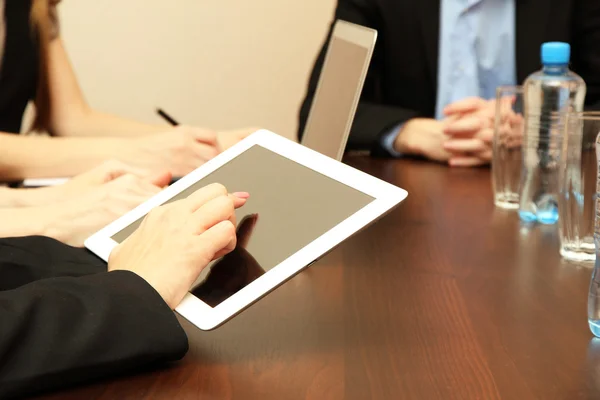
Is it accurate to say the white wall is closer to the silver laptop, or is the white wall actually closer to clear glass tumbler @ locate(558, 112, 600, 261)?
the silver laptop

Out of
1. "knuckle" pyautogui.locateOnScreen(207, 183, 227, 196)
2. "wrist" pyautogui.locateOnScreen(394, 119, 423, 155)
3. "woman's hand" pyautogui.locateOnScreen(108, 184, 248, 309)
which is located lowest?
"wrist" pyautogui.locateOnScreen(394, 119, 423, 155)

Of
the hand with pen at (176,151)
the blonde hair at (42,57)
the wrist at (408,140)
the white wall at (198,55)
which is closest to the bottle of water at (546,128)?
the wrist at (408,140)

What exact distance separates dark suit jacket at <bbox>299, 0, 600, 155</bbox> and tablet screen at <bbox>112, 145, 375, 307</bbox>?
925 mm

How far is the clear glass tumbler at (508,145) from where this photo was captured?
123 centimetres

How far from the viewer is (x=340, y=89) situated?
3.45 ft

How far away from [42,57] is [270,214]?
3.95 ft

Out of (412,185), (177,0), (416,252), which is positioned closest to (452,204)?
(412,185)

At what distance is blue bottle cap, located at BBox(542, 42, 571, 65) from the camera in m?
1.10

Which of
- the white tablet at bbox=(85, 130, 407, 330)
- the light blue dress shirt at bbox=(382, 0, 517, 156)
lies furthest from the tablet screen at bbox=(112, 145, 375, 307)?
the light blue dress shirt at bbox=(382, 0, 517, 156)

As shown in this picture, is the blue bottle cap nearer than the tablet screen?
No

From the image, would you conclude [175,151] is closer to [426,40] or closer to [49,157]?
[49,157]

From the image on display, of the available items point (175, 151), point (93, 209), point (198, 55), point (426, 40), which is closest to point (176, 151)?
point (175, 151)

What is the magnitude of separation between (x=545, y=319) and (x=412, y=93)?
1462 mm

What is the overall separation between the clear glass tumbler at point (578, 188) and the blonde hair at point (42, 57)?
49.4 inches
